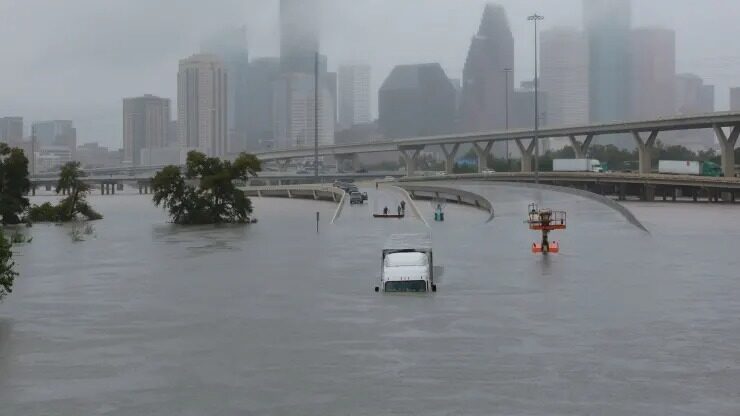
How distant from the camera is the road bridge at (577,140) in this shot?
105062mm

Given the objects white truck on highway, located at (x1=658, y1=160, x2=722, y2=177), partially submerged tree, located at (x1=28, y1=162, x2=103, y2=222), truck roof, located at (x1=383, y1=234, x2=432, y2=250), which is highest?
white truck on highway, located at (x1=658, y1=160, x2=722, y2=177)

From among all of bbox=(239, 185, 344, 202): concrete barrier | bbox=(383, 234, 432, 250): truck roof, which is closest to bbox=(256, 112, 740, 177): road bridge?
bbox=(239, 185, 344, 202): concrete barrier

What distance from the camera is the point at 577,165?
124 metres

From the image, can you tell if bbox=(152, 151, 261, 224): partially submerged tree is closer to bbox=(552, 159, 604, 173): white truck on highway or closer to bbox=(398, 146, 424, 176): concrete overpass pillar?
bbox=(552, 159, 604, 173): white truck on highway

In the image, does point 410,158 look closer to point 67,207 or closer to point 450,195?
point 450,195

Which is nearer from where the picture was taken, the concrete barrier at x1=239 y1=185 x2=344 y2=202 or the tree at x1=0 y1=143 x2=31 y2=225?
the tree at x1=0 y1=143 x2=31 y2=225

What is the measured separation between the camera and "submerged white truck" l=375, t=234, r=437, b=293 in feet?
106

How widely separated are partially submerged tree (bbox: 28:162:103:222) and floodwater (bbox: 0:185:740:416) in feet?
112

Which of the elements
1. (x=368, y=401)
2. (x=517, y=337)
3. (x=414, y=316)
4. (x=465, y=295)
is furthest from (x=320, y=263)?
(x=368, y=401)

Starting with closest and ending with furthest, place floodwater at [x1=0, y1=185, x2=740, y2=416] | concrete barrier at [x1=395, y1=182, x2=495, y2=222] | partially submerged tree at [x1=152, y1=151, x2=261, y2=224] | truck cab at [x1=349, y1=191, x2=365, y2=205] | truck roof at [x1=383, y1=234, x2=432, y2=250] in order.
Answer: floodwater at [x1=0, y1=185, x2=740, y2=416] < truck roof at [x1=383, y1=234, x2=432, y2=250] < partially submerged tree at [x1=152, y1=151, x2=261, y2=224] < concrete barrier at [x1=395, y1=182, x2=495, y2=222] < truck cab at [x1=349, y1=191, x2=365, y2=205]

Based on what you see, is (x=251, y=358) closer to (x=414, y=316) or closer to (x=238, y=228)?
(x=414, y=316)

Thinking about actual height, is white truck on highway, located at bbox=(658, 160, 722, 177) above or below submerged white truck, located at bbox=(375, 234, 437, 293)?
above

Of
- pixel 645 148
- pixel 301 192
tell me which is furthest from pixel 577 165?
pixel 301 192

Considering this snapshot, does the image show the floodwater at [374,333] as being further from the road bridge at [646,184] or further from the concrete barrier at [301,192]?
the concrete barrier at [301,192]
